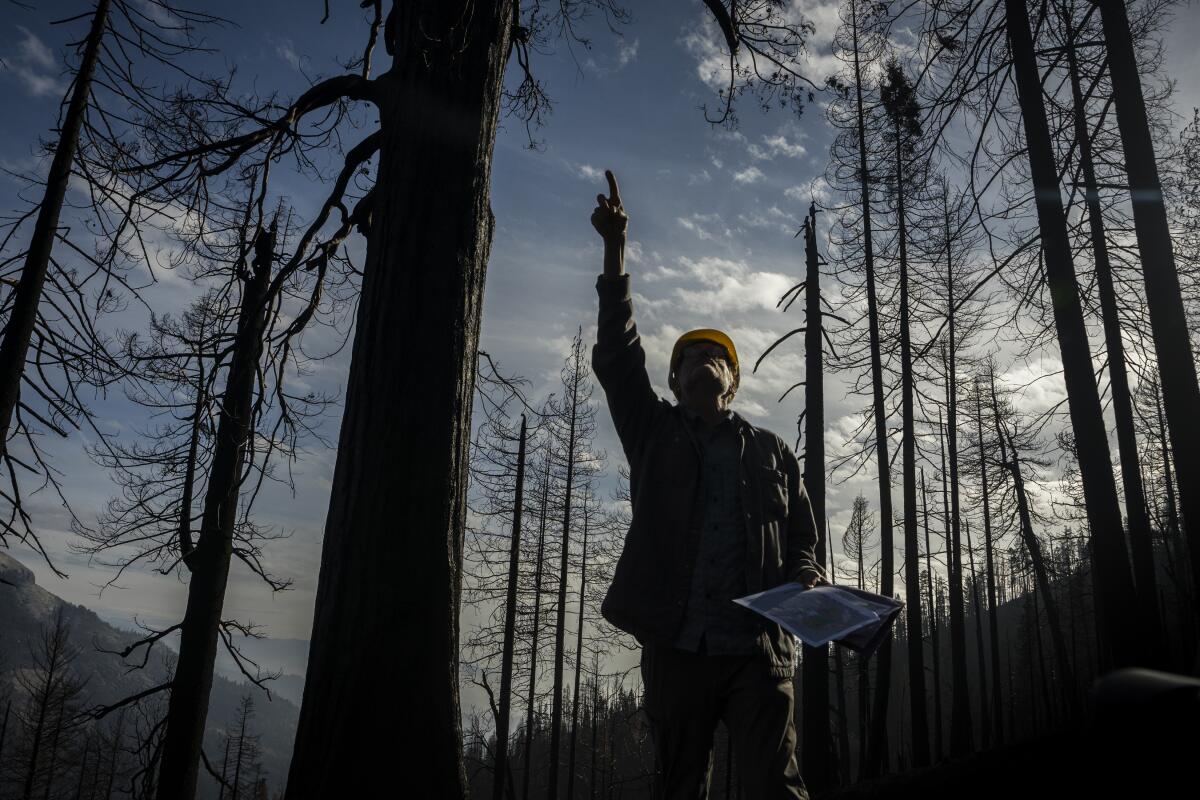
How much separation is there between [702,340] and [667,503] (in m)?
0.80

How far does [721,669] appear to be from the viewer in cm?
250

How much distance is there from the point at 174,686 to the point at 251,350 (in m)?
5.25

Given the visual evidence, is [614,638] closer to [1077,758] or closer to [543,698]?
[543,698]

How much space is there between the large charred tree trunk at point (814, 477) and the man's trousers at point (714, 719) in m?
5.93

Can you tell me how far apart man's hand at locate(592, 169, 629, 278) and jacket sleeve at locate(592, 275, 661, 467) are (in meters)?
0.07

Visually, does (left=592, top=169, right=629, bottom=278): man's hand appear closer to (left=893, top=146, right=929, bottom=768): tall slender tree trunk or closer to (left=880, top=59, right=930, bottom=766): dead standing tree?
(left=880, top=59, right=930, bottom=766): dead standing tree

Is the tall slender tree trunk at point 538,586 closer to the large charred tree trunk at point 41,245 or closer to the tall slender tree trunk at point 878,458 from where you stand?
the tall slender tree trunk at point 878,458

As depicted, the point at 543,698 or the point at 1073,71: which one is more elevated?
the point at 1073,71

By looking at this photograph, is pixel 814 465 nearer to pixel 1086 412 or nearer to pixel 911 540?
pixel 911 540

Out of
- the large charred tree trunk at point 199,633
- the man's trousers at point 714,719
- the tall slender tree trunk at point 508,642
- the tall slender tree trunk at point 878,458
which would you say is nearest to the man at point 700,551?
the man's trousers at point 714,719

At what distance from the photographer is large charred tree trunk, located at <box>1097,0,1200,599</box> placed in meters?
4.96

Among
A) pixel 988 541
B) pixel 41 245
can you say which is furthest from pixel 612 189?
pixel 988 541

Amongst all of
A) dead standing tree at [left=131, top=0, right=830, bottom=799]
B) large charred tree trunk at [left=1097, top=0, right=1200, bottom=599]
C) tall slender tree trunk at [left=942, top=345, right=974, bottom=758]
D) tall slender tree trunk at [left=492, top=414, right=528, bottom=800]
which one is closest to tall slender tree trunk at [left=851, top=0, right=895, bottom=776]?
tall slender tree trunk at [left=942, top=345, right=974, bottom=758]

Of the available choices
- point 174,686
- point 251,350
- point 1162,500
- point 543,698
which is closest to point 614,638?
point 543,698
